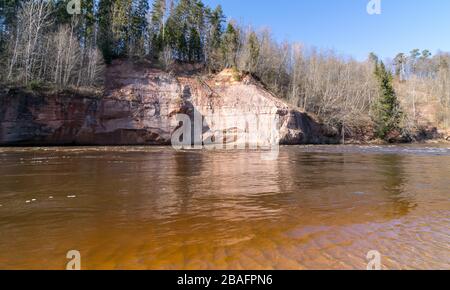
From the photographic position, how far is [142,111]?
43.0 m

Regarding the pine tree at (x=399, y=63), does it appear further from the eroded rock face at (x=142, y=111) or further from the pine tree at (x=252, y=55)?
the eroded rock face at (x=142, y=111)

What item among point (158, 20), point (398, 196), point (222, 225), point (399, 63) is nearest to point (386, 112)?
point (158, 20)

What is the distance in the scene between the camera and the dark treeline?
41375mm

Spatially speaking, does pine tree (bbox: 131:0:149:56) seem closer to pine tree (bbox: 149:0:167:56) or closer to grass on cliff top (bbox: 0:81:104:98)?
pine tree (bbox: 149:0:167:56)

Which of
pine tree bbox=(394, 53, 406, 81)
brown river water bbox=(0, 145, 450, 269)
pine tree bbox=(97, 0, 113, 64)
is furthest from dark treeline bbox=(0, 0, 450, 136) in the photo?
pine tree bbox=(394, 53, 406, 81)

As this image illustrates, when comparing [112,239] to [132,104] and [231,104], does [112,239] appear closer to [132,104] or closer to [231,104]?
[132,104]

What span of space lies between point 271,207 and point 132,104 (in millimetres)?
37856

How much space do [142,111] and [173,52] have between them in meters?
22.8

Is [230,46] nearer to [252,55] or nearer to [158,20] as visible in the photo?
[252,55]

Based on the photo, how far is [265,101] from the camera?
48.0 m

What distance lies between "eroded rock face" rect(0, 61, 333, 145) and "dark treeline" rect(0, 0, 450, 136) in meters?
3.16

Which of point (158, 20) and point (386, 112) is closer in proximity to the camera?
point (386, 112)

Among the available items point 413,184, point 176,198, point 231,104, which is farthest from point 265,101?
point 176,198

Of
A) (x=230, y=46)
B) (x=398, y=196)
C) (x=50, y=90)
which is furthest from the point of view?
(x=230, y=46)
